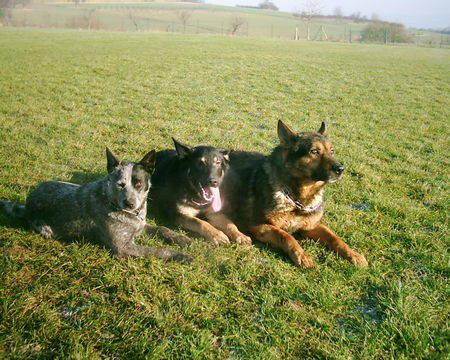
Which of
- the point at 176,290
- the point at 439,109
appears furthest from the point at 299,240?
the point at 439,109

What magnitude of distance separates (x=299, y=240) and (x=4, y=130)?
8.24 metres

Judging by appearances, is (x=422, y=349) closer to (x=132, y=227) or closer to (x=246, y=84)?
(x=132, y=227)

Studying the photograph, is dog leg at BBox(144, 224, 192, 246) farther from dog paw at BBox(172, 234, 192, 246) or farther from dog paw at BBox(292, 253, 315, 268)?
dog paw at BBox(292, 253, 315, 268)

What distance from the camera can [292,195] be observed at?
4652 millimetres

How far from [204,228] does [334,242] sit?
5.75ft

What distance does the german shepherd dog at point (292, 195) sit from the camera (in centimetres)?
436

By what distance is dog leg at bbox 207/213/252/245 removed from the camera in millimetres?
4424

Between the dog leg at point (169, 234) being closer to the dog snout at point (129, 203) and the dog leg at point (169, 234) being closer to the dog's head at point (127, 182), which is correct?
the dog's head at point (127, 182)

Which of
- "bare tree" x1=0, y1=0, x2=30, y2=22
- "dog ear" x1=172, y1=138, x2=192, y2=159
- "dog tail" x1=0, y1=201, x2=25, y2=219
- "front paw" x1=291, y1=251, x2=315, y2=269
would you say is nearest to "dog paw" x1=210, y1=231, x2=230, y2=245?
"front paw" x1=291, y1=251, x2=315, y2=269

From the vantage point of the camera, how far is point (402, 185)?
6.56m

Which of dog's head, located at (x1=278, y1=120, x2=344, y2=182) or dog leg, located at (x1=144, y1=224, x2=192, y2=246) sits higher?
dog's head, located at (x1=278, y1=120, x2=344, y2=182)

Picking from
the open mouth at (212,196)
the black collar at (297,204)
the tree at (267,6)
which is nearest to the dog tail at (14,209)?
the open mouth at (212,196)

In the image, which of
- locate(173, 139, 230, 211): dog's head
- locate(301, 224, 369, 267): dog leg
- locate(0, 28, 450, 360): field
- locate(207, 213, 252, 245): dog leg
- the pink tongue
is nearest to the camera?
locate(0, 28, 450, 360): field

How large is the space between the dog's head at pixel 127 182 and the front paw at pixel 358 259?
2748 millimetres
